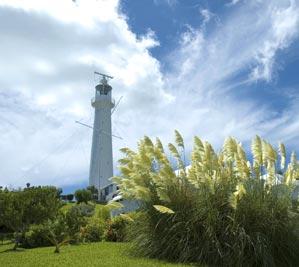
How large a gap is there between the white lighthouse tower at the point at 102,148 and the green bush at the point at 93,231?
106ft

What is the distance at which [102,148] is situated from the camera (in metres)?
51.8

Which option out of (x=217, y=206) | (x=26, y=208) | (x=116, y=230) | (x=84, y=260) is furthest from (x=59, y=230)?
(x=217, y=206)

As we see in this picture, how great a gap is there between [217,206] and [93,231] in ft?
22.4

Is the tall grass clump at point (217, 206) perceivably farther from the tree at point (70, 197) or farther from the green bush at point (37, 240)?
the tree at point (70, 197)

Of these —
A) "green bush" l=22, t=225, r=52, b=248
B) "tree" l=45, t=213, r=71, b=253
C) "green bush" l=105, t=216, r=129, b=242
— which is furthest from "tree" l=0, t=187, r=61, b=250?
"green bush" l=105, t=216, r=129, b=242

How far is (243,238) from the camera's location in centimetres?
768

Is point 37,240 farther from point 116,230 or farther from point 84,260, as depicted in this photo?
point 84,260

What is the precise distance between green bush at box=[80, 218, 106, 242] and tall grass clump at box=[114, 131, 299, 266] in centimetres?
487

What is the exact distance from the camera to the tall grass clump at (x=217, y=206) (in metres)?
7.80

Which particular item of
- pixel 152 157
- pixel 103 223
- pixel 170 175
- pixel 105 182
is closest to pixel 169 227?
pixel 170 175

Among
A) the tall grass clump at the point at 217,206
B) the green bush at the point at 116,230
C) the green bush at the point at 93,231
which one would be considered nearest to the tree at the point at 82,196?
the green bush at the point at 93,231

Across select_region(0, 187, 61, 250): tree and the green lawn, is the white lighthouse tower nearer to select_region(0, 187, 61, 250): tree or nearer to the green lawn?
select_region(0, 187, 61, 250): tree

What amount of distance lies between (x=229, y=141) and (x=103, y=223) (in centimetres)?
712

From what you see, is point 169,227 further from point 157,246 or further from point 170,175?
point 170,175
